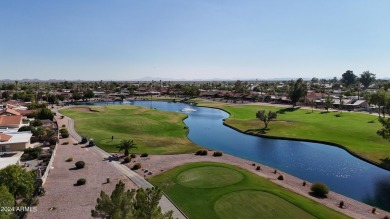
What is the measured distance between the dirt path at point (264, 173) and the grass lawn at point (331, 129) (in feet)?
81.7

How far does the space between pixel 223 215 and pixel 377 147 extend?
2308 inches

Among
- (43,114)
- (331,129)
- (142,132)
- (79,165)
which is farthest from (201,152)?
(43,114)

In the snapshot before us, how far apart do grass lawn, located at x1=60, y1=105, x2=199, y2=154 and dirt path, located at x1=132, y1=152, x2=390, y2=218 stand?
22.7ft

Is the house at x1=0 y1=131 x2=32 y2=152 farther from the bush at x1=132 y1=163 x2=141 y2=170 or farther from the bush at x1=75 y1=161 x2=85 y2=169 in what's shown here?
the bush at x1=132 y1=163 x2=141 y2=170

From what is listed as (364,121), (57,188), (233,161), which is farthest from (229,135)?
(57,188)

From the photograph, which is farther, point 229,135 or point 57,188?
point 229,135

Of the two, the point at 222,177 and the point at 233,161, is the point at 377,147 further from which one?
the point at 222,177

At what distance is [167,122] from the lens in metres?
117

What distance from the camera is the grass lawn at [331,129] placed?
78125mm

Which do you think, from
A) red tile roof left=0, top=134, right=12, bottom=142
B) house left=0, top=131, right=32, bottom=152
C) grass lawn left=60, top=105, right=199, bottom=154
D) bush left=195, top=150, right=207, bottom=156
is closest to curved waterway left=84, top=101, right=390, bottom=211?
grass lawn left=60, top=105, right=199, bottom=154

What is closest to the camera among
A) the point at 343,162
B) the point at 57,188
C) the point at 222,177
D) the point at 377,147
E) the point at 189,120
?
the point at 57,188

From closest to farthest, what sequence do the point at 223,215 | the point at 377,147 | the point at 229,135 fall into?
the point at 223,215 < the point at 377,147 < the point at 229,135

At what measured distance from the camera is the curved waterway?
54.0m

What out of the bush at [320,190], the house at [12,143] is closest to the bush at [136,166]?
the house at [12,143]
